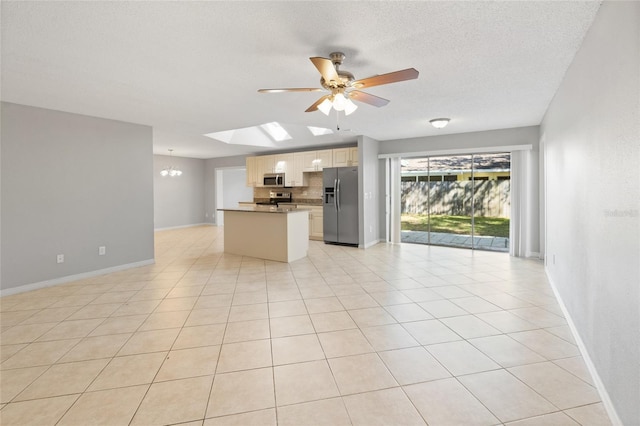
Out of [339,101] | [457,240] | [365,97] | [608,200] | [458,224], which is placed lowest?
[457,240]

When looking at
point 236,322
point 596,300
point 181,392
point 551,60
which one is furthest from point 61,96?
point 596,300

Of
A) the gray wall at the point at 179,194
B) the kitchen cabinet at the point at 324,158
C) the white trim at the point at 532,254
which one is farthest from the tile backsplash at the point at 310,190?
the white trim at the point at 532,254

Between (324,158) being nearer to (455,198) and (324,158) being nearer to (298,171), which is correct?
(298,171)

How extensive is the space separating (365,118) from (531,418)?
167 inches

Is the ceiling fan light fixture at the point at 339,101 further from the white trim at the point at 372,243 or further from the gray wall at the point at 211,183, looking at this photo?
the gray wall at the point at 211,183

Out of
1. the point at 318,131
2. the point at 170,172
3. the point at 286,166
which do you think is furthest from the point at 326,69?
the point at 170,172

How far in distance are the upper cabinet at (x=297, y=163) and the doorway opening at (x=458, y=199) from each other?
56.9 inches

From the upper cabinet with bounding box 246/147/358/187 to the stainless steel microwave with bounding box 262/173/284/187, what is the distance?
4.0 inches

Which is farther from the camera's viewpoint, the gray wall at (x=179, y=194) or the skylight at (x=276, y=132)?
the gray wall at (x=179, y=194)

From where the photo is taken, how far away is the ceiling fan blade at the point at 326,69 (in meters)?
2.08

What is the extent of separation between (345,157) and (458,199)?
3.06m

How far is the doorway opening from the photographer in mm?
6695

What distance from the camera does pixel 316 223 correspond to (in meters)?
7.60

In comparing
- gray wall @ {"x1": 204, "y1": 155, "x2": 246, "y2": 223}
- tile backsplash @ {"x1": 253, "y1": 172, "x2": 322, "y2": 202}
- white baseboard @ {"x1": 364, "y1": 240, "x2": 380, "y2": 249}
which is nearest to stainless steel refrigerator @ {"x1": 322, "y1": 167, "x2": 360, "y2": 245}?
white baseboard @ {"x1": 364, "y1": 240, "x2": 380, "y2": 249}
